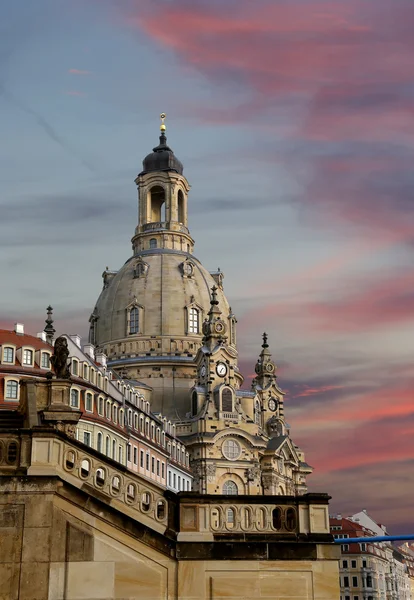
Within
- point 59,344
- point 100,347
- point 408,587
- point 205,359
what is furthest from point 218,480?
point 59,344

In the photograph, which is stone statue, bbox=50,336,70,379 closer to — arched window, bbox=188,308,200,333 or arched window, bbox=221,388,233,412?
arched window, bbox=221,388,233,412

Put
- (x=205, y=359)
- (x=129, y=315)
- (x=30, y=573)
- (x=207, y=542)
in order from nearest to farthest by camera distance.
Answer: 1. (x=30, y=573)
2. (x=207, y=542)
3. (x=205, y=359)
4. (x=129, y=315)

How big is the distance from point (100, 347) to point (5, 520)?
124588 millimetres

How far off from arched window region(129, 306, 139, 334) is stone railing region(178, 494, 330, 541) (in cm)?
12047

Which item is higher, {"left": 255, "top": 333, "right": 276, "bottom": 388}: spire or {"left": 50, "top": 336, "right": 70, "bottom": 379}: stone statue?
{"left": 255, "top": 333, "right": 276, "bottom": 388}: spire

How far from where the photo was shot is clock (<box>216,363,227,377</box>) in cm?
13175

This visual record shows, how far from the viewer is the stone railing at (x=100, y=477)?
1895 centimetres

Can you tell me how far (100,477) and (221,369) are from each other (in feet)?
370

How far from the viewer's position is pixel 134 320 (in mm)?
141750

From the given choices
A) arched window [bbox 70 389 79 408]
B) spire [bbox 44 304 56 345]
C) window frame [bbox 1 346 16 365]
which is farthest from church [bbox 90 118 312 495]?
window frame [bbox 1 346 16 365]

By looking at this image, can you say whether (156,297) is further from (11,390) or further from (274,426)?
(11,390)

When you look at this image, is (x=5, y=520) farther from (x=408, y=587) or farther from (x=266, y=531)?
(x=408, y=587)

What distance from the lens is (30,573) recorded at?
18391 mm

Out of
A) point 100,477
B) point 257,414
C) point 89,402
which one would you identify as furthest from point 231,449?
point 100,477
